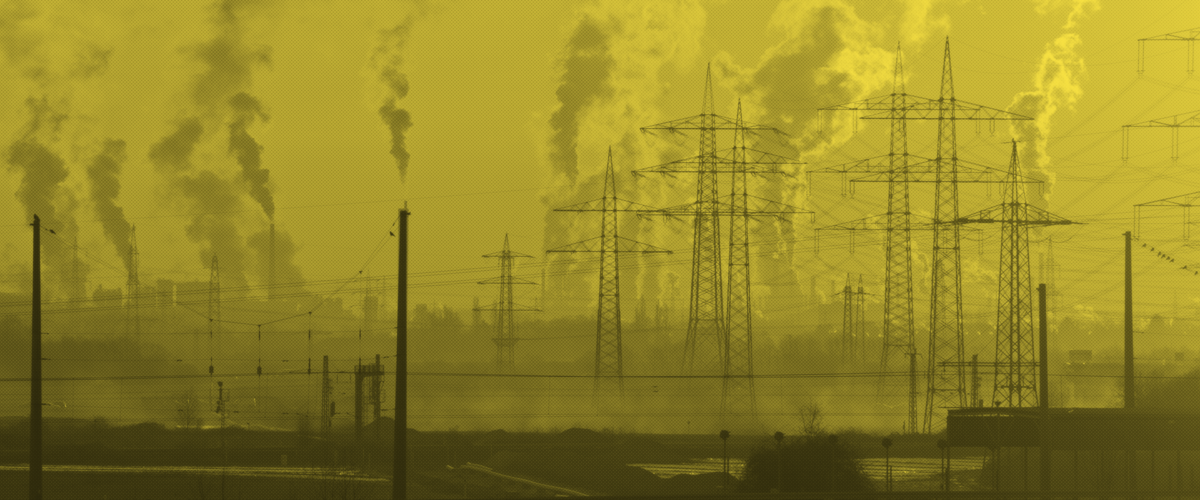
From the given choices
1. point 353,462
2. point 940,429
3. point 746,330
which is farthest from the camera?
point 940,429

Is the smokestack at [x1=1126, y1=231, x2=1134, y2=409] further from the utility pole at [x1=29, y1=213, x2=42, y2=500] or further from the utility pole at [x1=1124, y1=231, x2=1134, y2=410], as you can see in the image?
the utility pole at [x1=29, y1=213, x2=42, y2=500]

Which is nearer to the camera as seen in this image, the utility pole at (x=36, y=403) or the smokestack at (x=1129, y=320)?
the utility pole at (x=36, y=403)

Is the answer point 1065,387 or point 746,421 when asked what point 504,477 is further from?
point 1065,387

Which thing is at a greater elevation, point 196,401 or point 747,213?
point 747,213

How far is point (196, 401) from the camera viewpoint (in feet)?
440

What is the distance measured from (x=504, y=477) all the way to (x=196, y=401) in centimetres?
7517

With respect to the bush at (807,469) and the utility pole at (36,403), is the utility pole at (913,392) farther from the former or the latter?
the utility pole at (36,403)

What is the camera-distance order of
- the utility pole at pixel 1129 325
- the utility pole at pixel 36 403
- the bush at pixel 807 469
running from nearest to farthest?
the utility pole at pixel 36 403 < the bush at pixel 807 469 < the utility pole at pixel 1129 325

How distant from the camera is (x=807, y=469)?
187 ft

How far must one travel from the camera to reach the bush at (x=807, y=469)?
5622 cm

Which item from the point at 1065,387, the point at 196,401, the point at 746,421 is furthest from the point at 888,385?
the point at 196,401

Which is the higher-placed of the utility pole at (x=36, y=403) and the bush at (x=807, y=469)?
the utility pole at (x=36, y=403)

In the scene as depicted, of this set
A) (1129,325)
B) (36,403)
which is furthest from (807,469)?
(36,403)

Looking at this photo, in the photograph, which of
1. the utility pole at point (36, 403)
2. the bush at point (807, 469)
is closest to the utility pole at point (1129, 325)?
the bush at point (807, 469)
